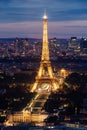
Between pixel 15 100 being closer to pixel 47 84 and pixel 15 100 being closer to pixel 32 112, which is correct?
pixel 32 112

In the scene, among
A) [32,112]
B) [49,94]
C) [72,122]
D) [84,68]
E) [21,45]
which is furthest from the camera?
[21,45]

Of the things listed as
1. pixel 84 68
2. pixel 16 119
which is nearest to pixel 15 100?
pixel 16 119

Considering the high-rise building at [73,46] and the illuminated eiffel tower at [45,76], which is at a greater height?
the high-rise building at [73,46]

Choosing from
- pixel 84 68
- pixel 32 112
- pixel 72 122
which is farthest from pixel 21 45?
pixel 72 122

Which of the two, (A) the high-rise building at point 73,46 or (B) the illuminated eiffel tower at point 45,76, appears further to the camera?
(A) the high-rise building at point 73,46

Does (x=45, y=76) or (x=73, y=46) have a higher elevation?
(x=73, y=46)

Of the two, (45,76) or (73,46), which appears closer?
(45,76)

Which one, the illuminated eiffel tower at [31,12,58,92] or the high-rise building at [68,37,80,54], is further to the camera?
the high-rise building at [68,37,80,54]

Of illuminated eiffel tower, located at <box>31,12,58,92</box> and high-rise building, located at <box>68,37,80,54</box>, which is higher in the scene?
high-rise building, located at <box>68,37,80,54</box>

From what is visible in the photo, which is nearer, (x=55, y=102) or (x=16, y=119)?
(x=16, y=119)

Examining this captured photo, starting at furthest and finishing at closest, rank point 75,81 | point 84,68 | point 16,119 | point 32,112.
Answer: point 84,68 < point 75,81 < point 32,112 < point 16,119
